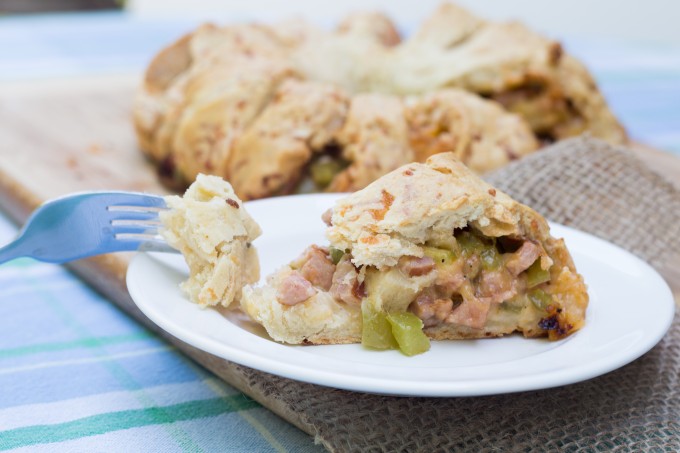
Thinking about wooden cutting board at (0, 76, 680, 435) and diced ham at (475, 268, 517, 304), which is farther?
wooden cutting board at (0, 76, 680, 435)

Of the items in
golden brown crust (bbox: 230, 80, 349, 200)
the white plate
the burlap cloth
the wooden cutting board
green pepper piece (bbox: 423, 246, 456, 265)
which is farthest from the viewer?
golden brown crust (bbox: 230, 80, 349, 200)

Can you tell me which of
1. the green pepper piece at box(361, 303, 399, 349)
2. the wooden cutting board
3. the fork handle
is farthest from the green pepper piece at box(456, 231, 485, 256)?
the fork handle

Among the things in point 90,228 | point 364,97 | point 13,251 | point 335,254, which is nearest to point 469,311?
point 335,254

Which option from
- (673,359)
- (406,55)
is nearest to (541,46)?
(406,55)

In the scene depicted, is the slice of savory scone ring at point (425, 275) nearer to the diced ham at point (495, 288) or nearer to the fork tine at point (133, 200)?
the diced ham at point (495, 288)

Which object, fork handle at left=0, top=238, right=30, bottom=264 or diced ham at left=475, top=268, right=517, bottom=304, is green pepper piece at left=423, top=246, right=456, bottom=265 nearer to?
diced ham at left=475, top=268, right=517, bottom=304

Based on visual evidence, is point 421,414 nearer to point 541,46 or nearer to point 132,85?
point 541,46

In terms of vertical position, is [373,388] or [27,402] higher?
[373,388]
